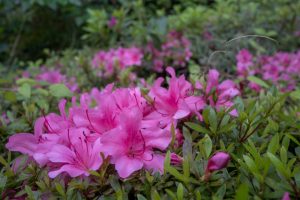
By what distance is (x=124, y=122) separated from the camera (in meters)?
0.84

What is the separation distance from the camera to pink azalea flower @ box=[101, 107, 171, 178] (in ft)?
2.67

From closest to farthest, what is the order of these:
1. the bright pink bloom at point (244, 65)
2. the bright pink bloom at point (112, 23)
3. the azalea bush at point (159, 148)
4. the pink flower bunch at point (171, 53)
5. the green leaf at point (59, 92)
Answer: the azalea bush at point (159, 148)
the green leaf at point (59, 92)
the bright pink bloom at point (244, 65)
the pink flower bunch at point (171, 53)
the bright pink bloom at point (112, 23)

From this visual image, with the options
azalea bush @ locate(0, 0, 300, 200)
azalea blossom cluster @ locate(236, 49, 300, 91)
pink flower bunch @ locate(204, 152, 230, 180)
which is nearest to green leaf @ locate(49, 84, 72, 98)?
azalea bush @ locate(0, 0, 300, 200)

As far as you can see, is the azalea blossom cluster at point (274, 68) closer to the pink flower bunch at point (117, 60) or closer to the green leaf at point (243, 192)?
the pink flower bunch at point (117, 60)

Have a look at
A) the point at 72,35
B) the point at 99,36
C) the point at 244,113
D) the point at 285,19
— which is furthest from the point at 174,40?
the point at 244,113

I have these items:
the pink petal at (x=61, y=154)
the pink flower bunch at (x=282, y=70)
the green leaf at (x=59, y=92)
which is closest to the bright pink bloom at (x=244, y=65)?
the pink flower bunch at (x=282, y=70)

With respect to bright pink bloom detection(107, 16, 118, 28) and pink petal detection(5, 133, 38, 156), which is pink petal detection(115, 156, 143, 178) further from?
bright pink bloom detection(107, 16, 118, 28)

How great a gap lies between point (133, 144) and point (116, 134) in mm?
52

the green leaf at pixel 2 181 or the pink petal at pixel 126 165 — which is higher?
the pink petal at pixel 126 165

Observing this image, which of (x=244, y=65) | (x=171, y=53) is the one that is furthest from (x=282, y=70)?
(x=171, y=53)

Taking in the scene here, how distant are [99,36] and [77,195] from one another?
2.90 m

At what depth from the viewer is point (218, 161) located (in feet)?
2.49

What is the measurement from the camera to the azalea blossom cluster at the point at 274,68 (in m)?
2.44

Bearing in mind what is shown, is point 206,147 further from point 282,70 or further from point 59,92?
point 282,70
